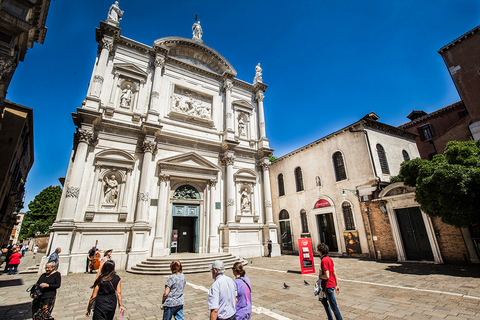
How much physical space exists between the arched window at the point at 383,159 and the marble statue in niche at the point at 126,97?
17.5 meters

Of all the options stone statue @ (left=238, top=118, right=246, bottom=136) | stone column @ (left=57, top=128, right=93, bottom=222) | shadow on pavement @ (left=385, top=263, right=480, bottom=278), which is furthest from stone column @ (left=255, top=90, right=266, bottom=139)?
shadow on pavement @ (left=385, top=263, right=480, bottom=278)

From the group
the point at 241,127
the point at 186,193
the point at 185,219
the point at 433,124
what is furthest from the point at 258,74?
the point at 433,124

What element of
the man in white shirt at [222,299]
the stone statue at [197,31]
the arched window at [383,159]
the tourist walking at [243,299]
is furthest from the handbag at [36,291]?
the stone statue at [197,31]

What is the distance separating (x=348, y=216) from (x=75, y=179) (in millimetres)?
16727

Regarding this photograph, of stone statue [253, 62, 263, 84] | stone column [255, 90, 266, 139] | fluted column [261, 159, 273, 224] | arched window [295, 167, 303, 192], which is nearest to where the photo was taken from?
fluted column [261, 159, 273, 224]

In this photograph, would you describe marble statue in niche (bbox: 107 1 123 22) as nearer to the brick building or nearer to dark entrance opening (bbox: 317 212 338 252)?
dark entrance opening (bbox: 317 212 338 252)

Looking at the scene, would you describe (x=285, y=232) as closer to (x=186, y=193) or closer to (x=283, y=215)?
(x=283, y=215)

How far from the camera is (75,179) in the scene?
12281mm

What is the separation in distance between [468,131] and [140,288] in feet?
76.9

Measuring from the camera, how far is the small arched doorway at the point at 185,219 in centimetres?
1537

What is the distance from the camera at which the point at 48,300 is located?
156 inches

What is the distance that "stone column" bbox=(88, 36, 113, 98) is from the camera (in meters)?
14.3

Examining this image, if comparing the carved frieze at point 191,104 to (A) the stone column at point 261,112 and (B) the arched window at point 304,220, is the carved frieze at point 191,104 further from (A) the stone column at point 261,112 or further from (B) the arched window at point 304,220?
(B) the arched window at point 304,220

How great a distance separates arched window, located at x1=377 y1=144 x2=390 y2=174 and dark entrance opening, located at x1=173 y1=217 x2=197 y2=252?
13375 millimetres
